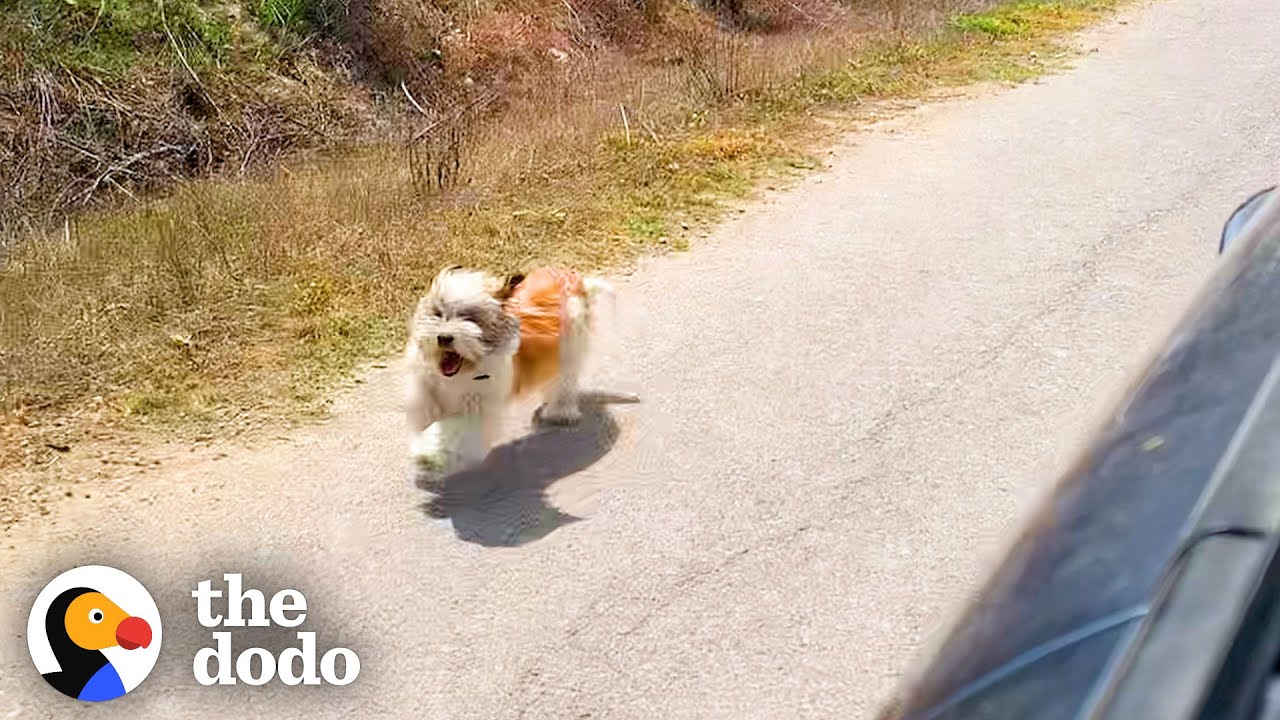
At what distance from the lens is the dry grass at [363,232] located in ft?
19.4

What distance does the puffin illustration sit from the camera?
4016mm

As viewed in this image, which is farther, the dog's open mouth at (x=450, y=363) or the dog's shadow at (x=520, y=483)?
the dog's shadow at (x=520, y=483)

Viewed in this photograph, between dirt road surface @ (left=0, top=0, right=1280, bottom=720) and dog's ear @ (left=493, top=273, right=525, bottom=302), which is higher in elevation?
dog's ear @ (left=493, top=273, right=525, bottom=302)

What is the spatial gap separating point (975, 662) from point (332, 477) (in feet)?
13.5

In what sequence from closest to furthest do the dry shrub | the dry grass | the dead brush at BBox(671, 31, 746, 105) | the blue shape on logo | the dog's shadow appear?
the blue shape on logo → the dog's shadow → the dry grass → the dry shrub → the dead brush at BBox(671, 31, 746, 105)

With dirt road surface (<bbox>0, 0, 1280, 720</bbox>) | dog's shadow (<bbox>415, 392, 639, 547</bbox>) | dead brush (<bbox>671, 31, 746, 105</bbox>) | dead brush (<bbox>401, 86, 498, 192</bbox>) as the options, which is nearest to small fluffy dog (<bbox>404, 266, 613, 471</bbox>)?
dog's shadow (<bbox>415, 392, 639, 547</bbox>)

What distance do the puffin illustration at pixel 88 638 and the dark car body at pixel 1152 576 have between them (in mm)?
3228

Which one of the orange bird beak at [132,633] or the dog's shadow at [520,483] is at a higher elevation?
the dog's shadow at [520,483]

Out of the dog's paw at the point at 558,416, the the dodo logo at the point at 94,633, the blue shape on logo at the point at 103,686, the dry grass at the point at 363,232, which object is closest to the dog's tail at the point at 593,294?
the dog's paw at the point at 558,416

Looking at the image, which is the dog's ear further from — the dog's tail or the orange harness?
the dog's tail

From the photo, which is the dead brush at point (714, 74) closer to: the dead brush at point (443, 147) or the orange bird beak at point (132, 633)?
the dead brush at point (443, 147)

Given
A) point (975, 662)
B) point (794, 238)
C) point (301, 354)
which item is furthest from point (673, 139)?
point (975, 662)

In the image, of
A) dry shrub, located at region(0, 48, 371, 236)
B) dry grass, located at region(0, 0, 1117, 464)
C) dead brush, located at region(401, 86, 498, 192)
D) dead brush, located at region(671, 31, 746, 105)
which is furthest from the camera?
dead brush, located at region(671, 31, 746, 105)

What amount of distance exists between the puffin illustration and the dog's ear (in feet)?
5.33
